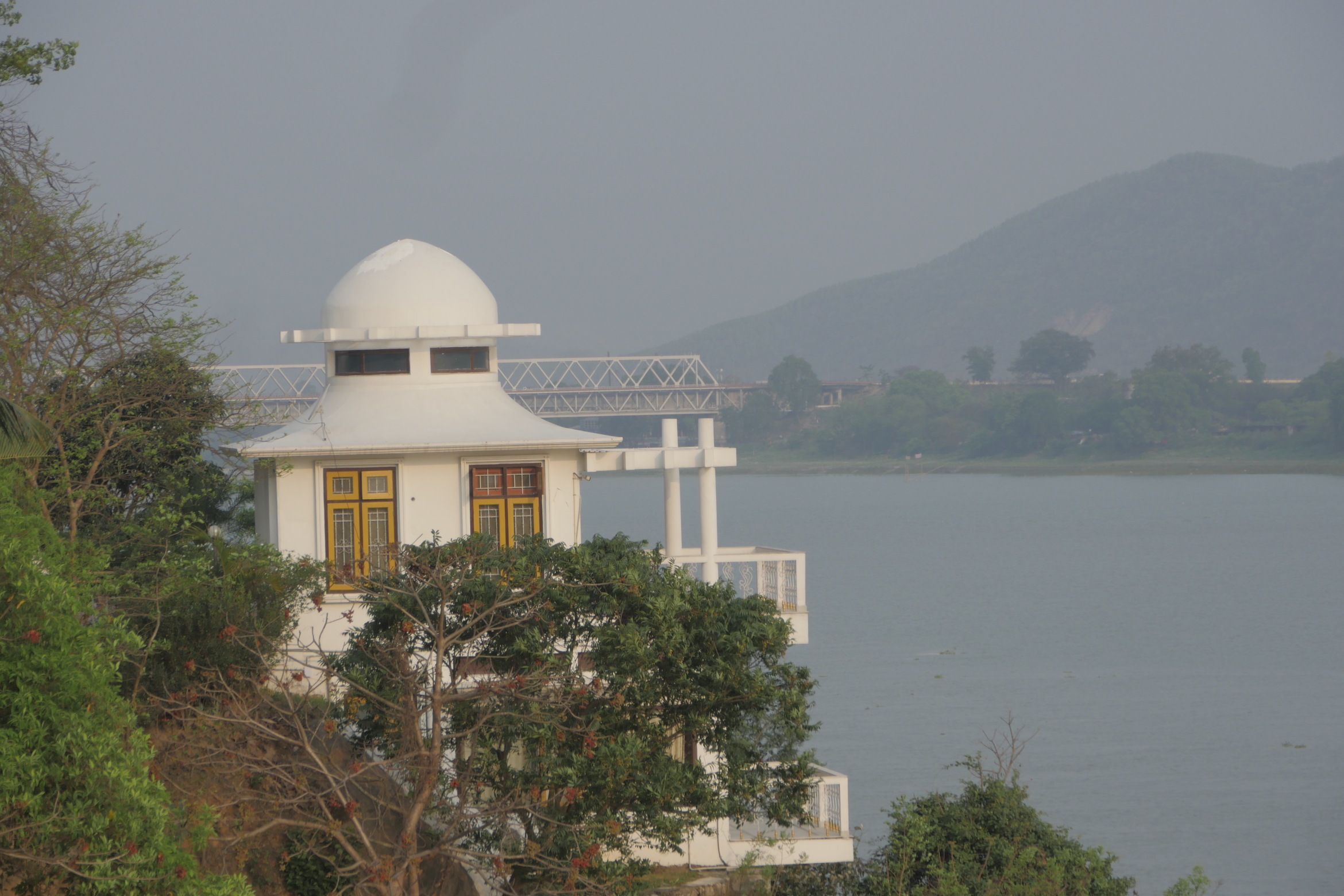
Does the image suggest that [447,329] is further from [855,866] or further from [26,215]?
[855,866]

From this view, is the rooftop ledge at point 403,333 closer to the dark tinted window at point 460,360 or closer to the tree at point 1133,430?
the dark tinted window at point 460,360

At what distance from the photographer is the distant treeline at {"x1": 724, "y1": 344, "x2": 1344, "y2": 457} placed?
391 ft

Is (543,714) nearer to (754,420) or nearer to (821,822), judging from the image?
(821,822)

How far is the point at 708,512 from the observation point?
1794cm

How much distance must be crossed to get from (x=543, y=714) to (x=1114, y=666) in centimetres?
4080

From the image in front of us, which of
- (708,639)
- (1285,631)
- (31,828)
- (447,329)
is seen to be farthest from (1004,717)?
(31,828)

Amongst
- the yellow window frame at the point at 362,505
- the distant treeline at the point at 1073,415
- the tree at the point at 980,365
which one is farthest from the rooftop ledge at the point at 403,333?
the tree at the point at 980,365

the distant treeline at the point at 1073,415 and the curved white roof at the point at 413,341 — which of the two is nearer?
the curved white roof at the point at 413,341

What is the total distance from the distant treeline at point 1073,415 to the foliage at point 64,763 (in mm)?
114897

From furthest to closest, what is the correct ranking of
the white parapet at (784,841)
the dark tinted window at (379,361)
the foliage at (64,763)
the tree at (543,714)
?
1. the dark tinted window at (379,361)
2. the white parapet at (784,841)
3. the tree at (543,714)
4. the foliage at (64,763)

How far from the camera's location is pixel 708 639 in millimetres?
12383

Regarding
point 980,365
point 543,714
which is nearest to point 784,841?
point 543,714

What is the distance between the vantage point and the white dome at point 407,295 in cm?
1803

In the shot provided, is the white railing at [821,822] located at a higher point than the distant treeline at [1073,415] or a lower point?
lower
